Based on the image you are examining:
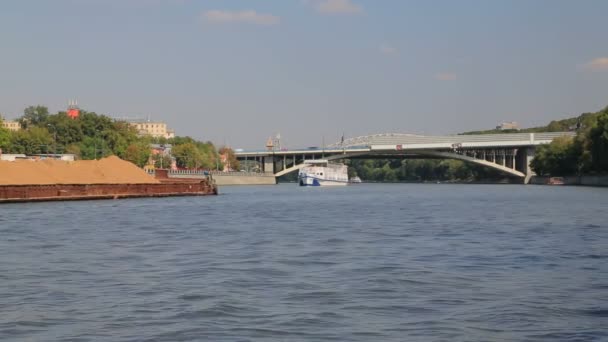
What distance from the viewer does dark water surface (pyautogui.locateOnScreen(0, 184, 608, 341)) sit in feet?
44.9

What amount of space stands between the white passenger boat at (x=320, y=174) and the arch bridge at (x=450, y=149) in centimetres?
205

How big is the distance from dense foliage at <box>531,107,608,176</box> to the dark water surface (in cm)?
6839

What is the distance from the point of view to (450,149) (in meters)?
135

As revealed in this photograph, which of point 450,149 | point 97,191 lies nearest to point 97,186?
point 97,191

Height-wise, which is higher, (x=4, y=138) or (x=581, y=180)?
(x=4, y=138)

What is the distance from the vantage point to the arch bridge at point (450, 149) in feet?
436

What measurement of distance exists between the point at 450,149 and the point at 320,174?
18.5m

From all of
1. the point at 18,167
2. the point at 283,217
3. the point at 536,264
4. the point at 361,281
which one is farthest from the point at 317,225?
the point at 18,167

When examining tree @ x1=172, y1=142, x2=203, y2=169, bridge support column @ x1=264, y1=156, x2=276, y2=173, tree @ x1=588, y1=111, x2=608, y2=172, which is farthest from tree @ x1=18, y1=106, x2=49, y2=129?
tree @ x1=588, y1=111, x2=608, y2=172

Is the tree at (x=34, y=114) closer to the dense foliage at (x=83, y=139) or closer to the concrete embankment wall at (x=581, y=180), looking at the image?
the dense foliage at (x=83, y=139)

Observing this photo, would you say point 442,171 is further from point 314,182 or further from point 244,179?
point 314,182

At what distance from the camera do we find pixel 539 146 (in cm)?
13038

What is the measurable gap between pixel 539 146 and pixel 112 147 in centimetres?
5706

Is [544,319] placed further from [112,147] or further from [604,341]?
[112,147]
